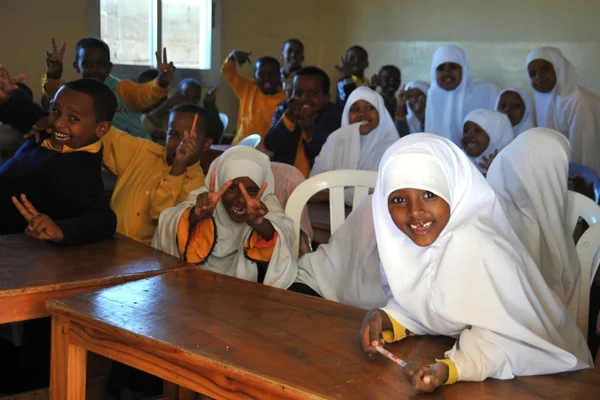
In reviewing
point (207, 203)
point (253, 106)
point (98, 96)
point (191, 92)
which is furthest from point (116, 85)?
point (207, 203)

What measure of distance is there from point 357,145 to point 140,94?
152 cm

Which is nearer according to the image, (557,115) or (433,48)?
(557,115)

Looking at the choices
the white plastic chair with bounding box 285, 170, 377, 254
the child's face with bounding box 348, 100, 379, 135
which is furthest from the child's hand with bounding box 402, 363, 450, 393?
the child's face with bounding box 348, 100, 379, 135

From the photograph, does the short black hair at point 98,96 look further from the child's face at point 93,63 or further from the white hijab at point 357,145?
the child's face at point 93,63

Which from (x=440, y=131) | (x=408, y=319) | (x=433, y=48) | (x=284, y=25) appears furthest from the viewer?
(x=284, y=25)

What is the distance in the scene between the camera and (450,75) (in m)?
5.57

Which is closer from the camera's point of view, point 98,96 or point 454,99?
point 98,96

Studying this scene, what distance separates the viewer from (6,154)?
187 inches

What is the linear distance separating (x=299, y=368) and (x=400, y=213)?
489 millimetres

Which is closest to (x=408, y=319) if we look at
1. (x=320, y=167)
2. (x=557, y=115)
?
(x=320, y=167)

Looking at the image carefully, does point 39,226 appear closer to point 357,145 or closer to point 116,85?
point 357,145

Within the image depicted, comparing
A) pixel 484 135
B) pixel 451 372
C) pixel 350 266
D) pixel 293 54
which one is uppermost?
pixel 293 54

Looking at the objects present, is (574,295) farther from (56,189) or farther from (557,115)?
(557,115)

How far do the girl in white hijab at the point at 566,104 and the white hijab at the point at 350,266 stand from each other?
328 cm
